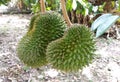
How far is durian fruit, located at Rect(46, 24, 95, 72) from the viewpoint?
2.65 ft

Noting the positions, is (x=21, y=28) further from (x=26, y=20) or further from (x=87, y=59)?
(x=87, y=59)

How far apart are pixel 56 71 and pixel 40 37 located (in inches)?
47.9

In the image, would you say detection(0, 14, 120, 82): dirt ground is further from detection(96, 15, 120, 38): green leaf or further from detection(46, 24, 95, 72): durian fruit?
detection(96, 15, 120, 38): green leaf

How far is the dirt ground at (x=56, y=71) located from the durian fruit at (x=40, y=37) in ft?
3.63

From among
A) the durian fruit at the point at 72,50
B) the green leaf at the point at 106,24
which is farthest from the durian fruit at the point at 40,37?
the green leaf at the point at 106,24

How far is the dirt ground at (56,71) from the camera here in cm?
199

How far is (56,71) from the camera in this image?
2.05 m

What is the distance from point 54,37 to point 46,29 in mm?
39

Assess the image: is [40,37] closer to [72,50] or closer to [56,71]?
[72,50]

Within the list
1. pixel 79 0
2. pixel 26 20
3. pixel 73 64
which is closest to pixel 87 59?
pixel 73 64

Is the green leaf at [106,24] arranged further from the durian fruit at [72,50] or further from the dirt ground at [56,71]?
the dirt ground at [56,71]

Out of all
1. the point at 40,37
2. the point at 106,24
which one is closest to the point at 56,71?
the point at 40,37

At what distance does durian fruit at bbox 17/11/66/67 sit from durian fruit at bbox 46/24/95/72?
0.04 metres

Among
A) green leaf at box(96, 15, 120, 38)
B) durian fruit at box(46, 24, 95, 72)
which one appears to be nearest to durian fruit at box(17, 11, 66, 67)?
durian fruit at box(46, 24, 95, 72)
